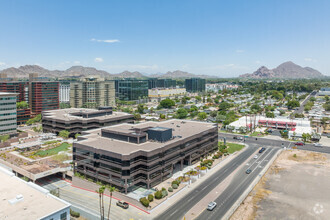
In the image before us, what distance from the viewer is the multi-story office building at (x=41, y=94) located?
186625 millimetres

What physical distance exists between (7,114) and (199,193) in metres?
113

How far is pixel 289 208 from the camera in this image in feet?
214

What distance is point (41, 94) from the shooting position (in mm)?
187750

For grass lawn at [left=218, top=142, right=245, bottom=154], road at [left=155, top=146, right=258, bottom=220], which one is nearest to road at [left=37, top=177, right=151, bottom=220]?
road at [left=155, top=146, right=258, bottom=220]

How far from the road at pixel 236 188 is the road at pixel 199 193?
13.0 feet

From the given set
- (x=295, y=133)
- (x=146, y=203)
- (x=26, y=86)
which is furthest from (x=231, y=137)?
(x=26, y=86)

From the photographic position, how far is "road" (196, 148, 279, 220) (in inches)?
2439

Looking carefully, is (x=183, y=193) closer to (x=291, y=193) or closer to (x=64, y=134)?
(x=291, y=193)

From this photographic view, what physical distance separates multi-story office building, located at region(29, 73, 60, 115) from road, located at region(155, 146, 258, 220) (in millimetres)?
152830

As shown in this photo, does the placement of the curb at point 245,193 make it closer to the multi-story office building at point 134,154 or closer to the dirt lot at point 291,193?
the dirt lot at point 291,193

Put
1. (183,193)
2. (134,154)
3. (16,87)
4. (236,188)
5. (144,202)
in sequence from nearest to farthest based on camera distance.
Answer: (144,202) → (134,154) → (183,193) → (236,188) → (16,87)

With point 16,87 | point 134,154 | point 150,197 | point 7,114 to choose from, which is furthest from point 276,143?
point 16,87

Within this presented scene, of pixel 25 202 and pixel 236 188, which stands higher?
pixel 25 202

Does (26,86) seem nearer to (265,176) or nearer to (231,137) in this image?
(231,137)
